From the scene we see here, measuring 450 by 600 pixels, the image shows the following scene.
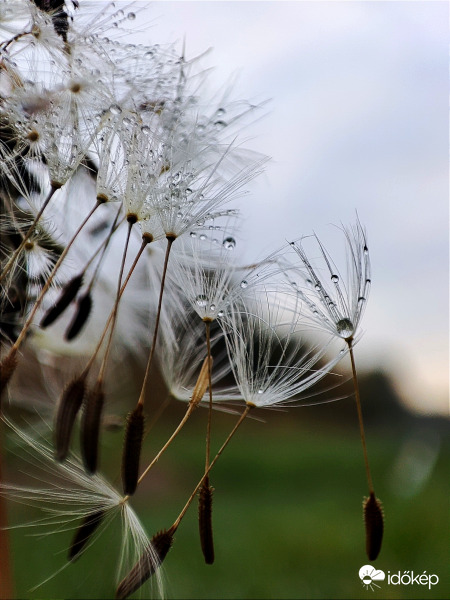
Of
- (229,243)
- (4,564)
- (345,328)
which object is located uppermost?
(229,243)

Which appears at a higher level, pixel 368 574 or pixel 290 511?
pixel 368 574

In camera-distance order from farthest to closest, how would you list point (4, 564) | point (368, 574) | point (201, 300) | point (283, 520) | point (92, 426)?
point (283, 520)
point (368, 574)
point (4, 564)
point (201, 300)
point (92, 426)

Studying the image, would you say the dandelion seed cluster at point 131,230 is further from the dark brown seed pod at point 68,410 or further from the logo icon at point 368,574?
the logo icon at point 368,574

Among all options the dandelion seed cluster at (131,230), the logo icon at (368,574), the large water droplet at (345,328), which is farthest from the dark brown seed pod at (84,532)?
the logo icon at (368,574)

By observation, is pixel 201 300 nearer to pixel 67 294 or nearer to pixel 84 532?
pixel 67 294

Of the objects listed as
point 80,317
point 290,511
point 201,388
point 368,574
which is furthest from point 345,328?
point 290,511

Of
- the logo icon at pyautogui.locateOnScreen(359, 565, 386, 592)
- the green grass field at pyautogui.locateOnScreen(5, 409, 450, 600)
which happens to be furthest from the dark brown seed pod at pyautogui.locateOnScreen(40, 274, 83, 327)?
the logo icon at pyautogui.locateOnScreen(359, 565, 386, 592)
